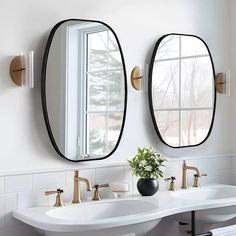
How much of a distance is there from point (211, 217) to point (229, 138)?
3.09 ft

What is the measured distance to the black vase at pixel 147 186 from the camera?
300 cm

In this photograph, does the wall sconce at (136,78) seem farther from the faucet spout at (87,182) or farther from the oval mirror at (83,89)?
the faucet spout at (87,182)

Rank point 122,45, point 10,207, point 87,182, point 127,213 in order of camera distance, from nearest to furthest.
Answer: point 10,207 < point 87,182 < point 127,213 < point 122,45

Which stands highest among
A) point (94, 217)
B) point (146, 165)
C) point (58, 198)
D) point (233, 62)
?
point (233, 62)

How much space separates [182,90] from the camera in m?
3.45

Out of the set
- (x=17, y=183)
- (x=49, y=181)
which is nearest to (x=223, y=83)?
(x=49, y=181)

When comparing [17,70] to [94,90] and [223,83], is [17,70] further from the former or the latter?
[223,83]

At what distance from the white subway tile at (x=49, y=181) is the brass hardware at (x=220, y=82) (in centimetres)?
146

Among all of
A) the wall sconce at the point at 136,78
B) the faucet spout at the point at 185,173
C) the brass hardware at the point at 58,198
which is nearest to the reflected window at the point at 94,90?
the wall sconce at the point at 136,78

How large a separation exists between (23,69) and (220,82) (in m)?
1.64

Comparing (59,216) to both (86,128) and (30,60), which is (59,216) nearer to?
(86,128)

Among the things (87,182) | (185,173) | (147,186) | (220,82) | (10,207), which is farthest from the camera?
(220,82)

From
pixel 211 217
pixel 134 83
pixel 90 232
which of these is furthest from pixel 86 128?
pixel 211 217

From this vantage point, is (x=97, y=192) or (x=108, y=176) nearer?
(x=97, y=192)
